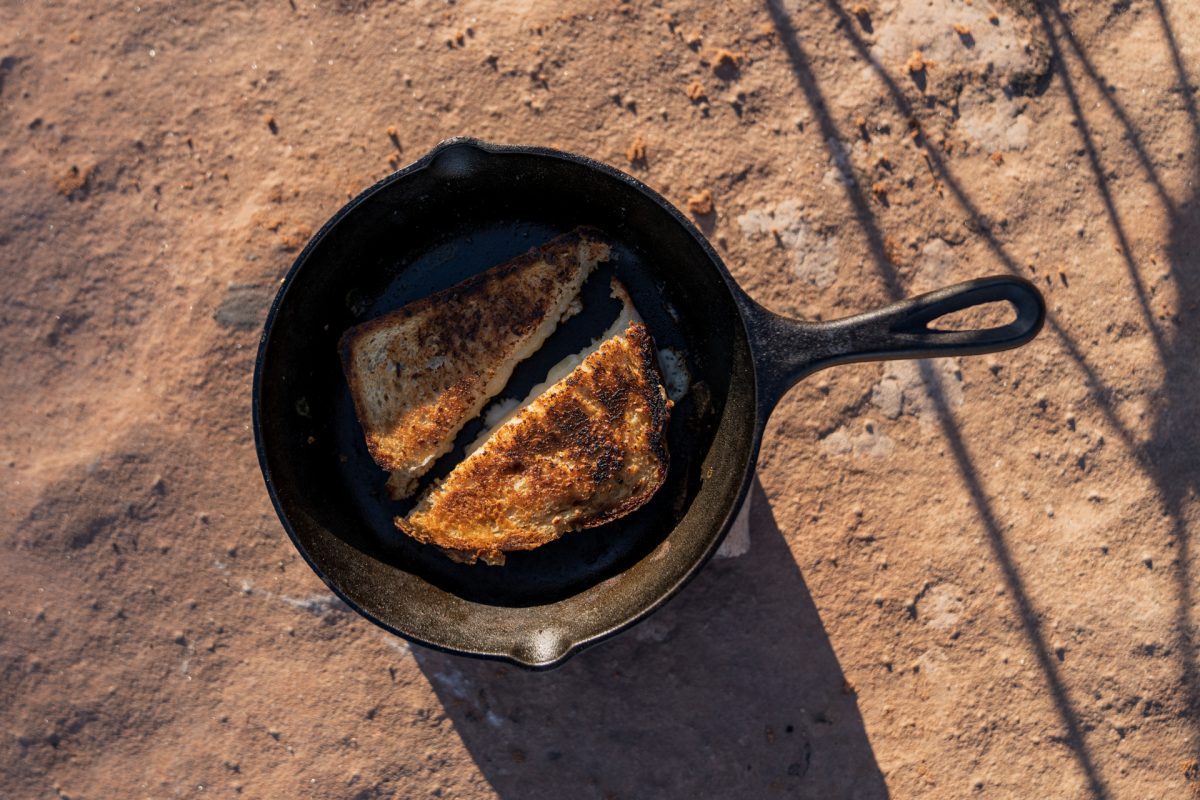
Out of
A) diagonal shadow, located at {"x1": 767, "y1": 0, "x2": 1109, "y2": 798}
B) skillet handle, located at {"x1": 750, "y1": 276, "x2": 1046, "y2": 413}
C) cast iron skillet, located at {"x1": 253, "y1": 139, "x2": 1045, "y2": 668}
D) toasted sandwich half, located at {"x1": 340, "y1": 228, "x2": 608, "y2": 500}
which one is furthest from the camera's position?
diagonal shadow, located at {"x1": 767, "y1": 0, "x2": 1109, "y2": 798}

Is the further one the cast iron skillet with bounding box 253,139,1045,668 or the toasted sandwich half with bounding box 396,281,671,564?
the toasted sandwich half with bounding box 396,281,671,564

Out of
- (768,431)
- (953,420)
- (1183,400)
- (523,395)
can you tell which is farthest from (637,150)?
(1183,400)

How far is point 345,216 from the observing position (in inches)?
115

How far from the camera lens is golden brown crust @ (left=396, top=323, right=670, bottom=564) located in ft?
10.3

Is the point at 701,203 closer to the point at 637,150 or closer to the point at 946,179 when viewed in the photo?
the point at 637,150

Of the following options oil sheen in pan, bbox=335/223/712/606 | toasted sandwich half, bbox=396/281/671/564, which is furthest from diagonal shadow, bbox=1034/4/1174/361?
toasted sandwich half, bbox=396/281/671/564

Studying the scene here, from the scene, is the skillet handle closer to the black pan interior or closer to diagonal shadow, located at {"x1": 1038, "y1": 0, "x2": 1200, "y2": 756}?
the black pan interior

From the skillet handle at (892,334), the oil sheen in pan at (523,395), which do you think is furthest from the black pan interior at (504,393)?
the skillet handle at (892,334)

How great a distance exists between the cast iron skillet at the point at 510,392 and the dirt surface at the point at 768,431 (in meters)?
0.37

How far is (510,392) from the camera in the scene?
3402 millimetres

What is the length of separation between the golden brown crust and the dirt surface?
0.63 meters

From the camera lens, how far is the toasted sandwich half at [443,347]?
3.17 meters

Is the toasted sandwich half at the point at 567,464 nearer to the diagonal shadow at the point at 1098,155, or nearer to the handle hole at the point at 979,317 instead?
the handle hole at the point at 979,317

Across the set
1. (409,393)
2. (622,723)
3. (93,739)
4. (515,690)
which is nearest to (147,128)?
(409,393)
